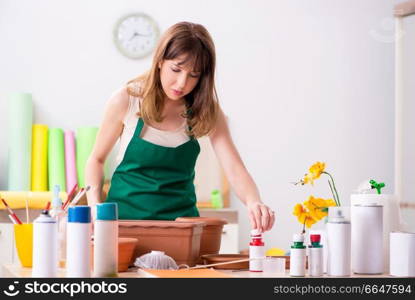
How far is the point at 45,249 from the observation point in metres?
1.34

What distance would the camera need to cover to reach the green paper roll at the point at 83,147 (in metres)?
3.95

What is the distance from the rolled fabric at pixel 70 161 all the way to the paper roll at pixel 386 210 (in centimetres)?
252

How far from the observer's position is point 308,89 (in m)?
4.55

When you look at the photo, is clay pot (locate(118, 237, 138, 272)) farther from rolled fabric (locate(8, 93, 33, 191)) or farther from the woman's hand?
rolled fabric (locate(8, 93, 33, 191))

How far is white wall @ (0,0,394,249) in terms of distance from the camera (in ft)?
13.8

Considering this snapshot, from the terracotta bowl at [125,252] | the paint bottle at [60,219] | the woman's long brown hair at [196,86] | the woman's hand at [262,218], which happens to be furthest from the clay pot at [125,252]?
the woman's long brown hair at [196,86]

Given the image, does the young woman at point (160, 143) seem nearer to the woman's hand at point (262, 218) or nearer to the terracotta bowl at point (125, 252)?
the woman's hand at point (262, 218)

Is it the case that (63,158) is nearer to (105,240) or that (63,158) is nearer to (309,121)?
(309,121)

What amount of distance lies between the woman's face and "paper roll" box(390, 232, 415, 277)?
0.75 meters

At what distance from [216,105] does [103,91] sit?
2.28 m

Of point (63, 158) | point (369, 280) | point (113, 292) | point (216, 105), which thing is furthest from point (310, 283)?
point (63, 158)

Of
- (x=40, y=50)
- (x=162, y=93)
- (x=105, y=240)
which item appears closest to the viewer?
(x=105, y=240)

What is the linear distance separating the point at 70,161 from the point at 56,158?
0.27 ft

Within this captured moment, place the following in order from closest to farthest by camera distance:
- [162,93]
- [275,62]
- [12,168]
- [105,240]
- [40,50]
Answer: [105,240] → [162,93] → [12,168] → [40,50] → [275,62]
